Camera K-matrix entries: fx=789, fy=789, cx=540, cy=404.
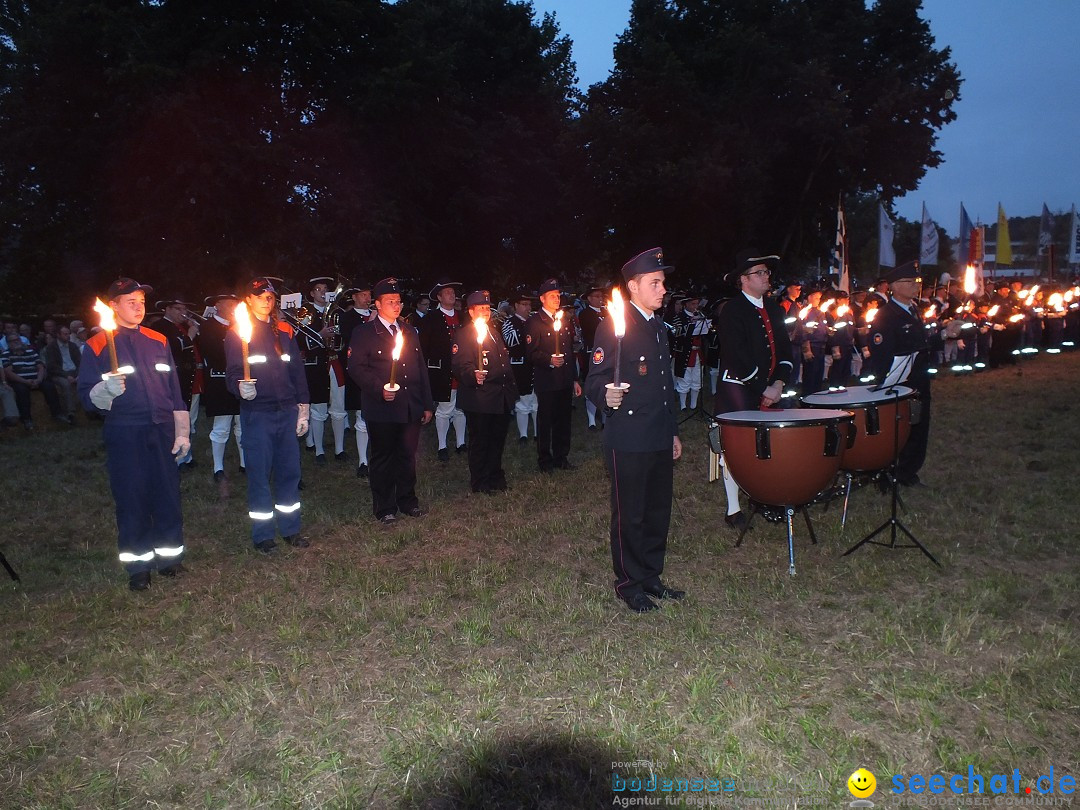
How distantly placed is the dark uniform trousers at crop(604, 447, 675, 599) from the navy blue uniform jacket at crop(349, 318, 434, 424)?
326cm

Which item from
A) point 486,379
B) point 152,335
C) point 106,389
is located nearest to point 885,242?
point 486,379

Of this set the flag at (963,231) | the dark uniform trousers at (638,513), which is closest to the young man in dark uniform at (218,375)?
the dark uniform trousers at (638,513)

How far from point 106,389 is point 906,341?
7.67 meters

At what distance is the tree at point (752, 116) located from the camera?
26812 mm

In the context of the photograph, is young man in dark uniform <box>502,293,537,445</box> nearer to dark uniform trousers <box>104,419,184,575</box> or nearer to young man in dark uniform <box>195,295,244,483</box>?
young man in dark uniform <box>195,295,244,483</box>

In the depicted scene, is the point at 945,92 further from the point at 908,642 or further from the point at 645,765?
the point at 645,765

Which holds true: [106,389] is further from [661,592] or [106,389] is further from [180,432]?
[661,592]

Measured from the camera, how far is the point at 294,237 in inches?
861

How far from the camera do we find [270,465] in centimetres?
736

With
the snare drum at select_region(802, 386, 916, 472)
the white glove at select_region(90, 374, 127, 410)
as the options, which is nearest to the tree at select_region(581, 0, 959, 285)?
the snare drum at select_region(802, 386, 916, 472)

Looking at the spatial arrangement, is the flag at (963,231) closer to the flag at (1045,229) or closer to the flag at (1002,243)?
the flag at (1002,243)

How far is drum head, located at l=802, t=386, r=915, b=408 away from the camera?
22.5 ft

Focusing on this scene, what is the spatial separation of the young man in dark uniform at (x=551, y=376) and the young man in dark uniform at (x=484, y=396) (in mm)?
785

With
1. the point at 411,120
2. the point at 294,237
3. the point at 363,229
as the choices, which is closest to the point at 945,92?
the point at 411,120
